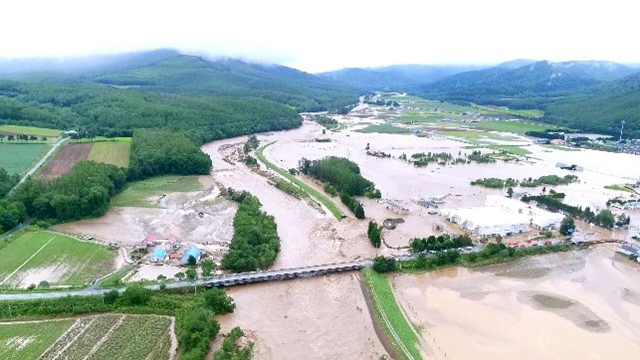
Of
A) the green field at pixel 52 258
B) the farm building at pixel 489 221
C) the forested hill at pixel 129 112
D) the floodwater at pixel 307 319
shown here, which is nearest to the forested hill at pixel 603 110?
the forested hill at pixel 129 112

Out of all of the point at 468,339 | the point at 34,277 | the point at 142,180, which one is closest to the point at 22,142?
the point at 142,180

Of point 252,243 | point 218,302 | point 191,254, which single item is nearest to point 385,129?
point 252,243

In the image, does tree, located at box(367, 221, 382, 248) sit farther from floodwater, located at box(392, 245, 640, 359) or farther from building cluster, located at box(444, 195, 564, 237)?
building cluster, located at box(444, 195, 564, 237)

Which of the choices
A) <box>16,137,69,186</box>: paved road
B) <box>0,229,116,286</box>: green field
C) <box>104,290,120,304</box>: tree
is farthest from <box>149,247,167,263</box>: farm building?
<box>16,137,69,186</box>: paved road

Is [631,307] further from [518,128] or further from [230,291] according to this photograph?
[518,128]

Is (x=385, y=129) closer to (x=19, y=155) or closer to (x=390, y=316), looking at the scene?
(x=19, y=155)

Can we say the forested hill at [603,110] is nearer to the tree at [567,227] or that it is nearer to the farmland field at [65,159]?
the tree at [567,227]
